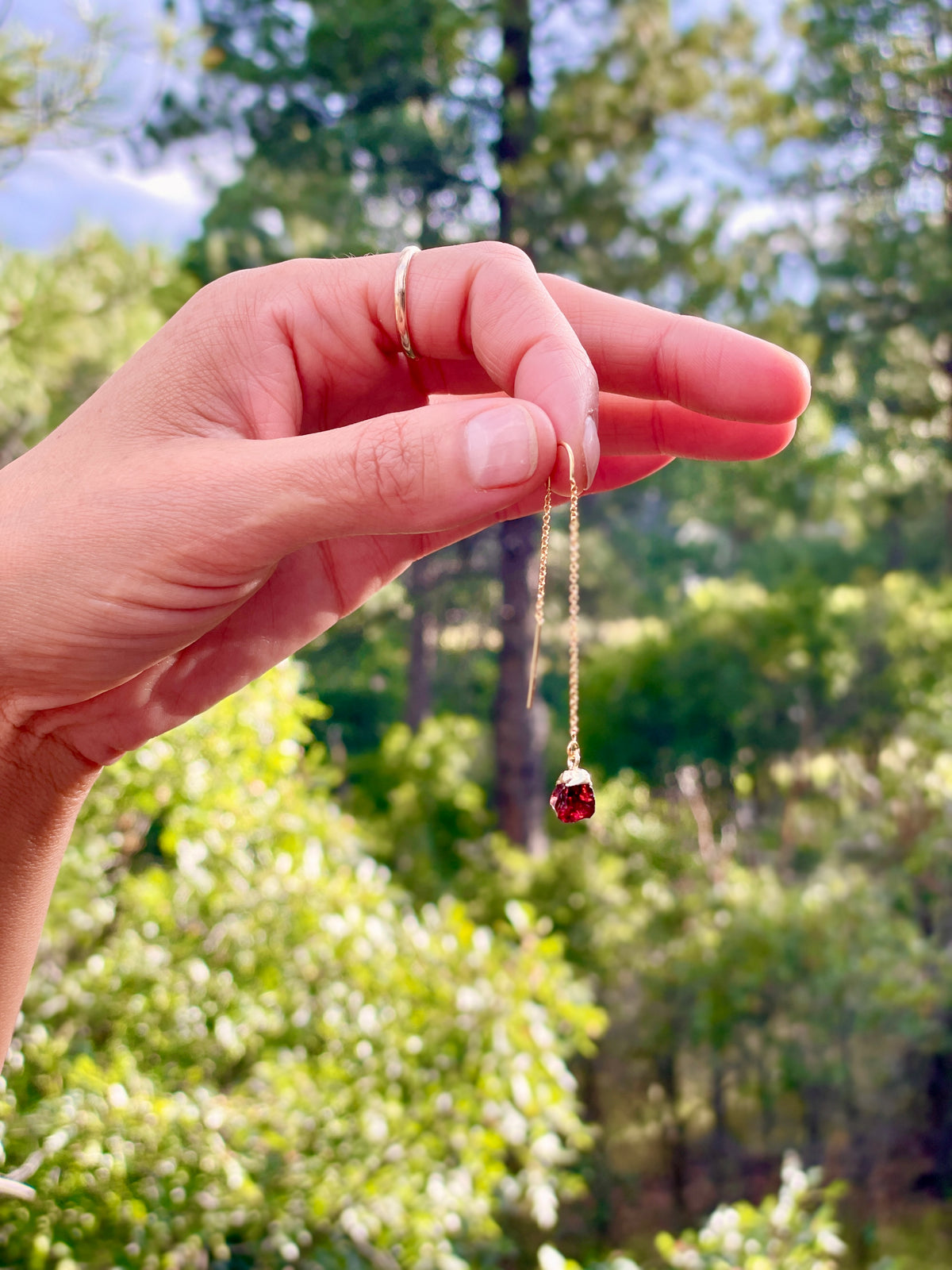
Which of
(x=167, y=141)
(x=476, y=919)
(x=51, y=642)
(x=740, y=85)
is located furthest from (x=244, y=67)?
(x=51, y=642)

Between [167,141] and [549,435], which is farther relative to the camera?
[167,141]

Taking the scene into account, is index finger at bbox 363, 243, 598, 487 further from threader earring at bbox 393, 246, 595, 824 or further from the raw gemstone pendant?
the raw gemstone pendant

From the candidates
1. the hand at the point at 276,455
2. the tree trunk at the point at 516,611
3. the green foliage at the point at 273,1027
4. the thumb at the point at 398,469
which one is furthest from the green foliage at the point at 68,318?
the thumb at the point at 398,469

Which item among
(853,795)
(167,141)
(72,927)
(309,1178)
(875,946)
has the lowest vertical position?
(853,795)

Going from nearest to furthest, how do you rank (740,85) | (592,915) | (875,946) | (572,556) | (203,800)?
(572,556)
(203,800)
(875,946)
(592,915)
(740,85)

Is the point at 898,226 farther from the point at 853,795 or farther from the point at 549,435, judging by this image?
the point at 549,435

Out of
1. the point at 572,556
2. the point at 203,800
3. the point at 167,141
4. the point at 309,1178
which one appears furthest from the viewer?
the point at 167,141

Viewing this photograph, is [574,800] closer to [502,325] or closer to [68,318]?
[502,325]

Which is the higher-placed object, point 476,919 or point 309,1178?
point 309,1178
